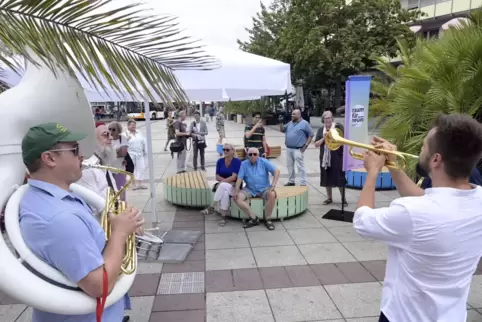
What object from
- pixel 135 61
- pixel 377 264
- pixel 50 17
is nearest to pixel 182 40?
pixel 135 61

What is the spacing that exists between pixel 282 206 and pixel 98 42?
14.2 feet

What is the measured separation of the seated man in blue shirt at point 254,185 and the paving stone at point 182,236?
0.78m

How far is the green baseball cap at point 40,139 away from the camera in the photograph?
4.72 ft

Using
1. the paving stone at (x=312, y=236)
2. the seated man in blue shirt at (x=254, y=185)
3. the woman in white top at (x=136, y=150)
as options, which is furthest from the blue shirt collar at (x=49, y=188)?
the woman in white top at (x=136, y=150)

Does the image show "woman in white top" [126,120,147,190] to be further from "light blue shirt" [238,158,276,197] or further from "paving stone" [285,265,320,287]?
"paving stone" [285,265,320,287]

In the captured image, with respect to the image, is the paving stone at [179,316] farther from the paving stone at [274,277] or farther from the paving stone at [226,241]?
the paving stone at [226,241]

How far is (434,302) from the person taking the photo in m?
1.52

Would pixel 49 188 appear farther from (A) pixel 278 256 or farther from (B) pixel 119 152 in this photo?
(B) pixel 119 152

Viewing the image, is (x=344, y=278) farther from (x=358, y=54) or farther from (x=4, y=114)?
(x=358, y=54)

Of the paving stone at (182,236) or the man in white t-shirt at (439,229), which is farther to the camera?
the paving stone at (182,236)

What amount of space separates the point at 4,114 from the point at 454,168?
5.83ft

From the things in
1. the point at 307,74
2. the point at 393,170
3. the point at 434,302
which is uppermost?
the point at 307,74

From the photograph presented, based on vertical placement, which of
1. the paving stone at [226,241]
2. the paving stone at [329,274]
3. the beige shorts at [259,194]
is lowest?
the paving stone at [226,241]

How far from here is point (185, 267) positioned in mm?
4238
